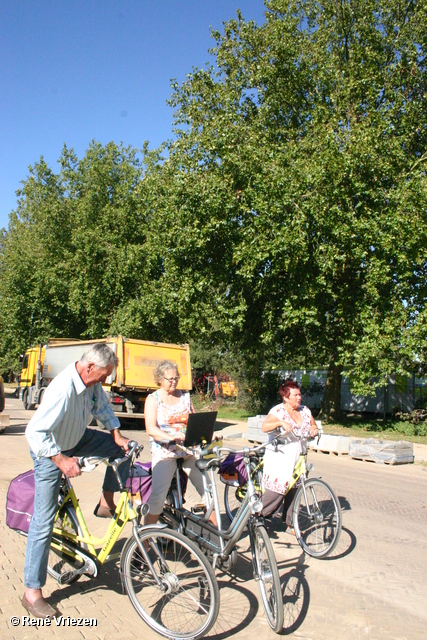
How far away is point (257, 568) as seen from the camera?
375 centimetres

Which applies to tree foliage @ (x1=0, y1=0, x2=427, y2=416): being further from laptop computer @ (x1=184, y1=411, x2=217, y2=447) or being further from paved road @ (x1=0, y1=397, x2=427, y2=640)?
laptop computer @ (x1=184, y1=411, x2=217, y2=447)

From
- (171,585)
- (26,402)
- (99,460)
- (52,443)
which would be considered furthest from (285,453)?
(26,402)

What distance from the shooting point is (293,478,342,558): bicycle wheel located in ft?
16.8

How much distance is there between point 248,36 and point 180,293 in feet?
35.1

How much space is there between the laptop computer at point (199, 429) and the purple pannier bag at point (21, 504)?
1.28 m

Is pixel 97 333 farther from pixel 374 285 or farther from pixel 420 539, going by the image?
pixel 420 539

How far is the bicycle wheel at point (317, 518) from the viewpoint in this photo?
5.13 m

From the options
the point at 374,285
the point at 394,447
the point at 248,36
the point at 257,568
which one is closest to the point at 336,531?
the point at 257,568

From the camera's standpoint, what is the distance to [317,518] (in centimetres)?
517

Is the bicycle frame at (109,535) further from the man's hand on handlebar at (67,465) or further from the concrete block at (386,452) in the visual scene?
the concrete block at (386,452)

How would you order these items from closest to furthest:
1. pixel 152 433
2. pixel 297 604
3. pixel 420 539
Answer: pixel 297 604 < pixel 152 433 < pixel 420 539

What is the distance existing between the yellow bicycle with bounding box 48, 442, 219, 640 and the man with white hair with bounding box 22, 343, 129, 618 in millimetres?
255

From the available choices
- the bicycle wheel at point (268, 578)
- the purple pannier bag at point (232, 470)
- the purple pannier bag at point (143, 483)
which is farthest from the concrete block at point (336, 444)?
the bicycle wheel at point (268, 578)

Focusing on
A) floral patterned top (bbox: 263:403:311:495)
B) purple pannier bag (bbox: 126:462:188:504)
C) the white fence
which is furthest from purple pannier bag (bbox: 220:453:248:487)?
the white fence
